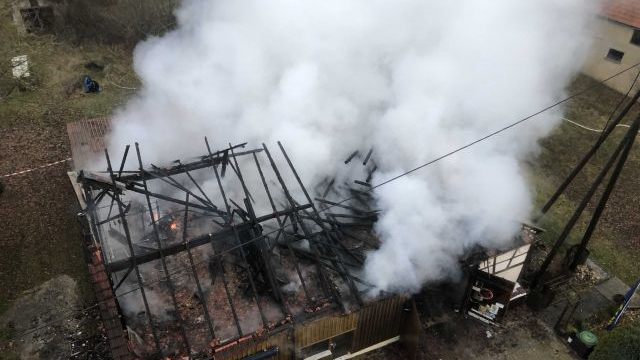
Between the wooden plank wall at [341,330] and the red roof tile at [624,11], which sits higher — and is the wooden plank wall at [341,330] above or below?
below

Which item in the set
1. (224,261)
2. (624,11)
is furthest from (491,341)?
(624,11)

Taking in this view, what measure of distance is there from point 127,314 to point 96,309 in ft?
9.96

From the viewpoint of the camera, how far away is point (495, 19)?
48.5ft

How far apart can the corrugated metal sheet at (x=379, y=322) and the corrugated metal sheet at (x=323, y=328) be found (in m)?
0.28

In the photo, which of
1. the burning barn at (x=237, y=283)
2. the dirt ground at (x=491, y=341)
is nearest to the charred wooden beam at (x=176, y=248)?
the burning barn at (x=237, y=283)

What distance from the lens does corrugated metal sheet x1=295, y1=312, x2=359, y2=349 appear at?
9459mm

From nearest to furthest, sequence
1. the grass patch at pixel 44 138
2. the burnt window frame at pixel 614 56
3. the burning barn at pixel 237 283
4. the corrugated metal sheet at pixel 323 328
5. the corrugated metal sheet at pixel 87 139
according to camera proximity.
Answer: the burning barn at pixel 237 283 → the corrugated metal sheet at pixel 323 328 → the grass patch at pixel 44 138 → the corrugated metal sheet at pixel 87 139 → the burnt window frame at pixel 614 56

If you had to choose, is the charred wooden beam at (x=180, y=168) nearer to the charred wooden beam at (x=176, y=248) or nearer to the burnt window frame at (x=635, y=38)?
the charred wooden beam at (x=176, y=248)

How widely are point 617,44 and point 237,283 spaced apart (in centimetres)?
2144

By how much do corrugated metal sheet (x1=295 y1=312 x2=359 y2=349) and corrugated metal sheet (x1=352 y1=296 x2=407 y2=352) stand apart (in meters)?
0.28

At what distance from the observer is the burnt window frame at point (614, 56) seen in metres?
21.5

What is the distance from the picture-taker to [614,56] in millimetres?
21844

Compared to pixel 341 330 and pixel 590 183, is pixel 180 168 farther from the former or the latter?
pixel 590 183

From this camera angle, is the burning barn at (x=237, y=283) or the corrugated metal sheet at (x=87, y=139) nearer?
the burning barn at (x=237, y=283)
